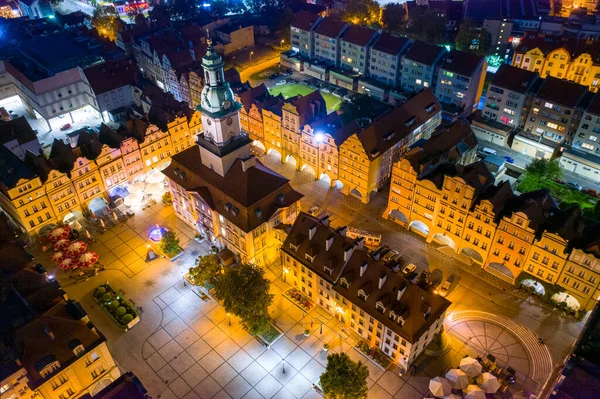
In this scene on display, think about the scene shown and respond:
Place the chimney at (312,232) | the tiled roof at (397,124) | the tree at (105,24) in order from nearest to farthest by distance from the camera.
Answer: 1. the chimney at (312,232)
2. the tiled roof at (397,124)
3. the tree at (105,24)

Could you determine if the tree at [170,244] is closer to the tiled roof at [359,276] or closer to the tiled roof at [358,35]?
the tiled roof at [359,276]

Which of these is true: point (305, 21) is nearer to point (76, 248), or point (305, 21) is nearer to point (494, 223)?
point (494, 223)

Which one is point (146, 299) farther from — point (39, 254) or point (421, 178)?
point (421, 178)

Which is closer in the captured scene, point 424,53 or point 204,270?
point 204,270


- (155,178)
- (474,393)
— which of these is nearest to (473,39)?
(155,178)

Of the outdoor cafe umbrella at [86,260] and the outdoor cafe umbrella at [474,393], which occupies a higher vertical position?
the outdoor cafe umbrella at [86,260]

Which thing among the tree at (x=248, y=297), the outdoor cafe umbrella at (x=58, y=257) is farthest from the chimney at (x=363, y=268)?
the outdoor cafe umbrella at (x=58, y=257)

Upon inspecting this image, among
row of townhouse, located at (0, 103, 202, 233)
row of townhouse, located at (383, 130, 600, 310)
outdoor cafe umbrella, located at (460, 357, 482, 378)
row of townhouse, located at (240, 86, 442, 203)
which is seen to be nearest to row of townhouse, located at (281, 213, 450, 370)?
outdoor cafe umbrella, located at (460, 357, 482, 378)
